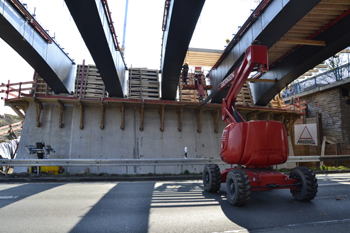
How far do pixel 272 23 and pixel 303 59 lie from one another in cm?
404

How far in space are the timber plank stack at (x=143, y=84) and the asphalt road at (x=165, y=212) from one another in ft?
31.5

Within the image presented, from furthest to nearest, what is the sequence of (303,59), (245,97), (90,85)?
1. (245,97)
2. (90,85)
3. (303,59)

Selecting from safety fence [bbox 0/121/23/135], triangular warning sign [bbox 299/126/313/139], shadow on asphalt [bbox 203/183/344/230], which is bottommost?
shadow on asphalt [bbox 203/183/344/230]

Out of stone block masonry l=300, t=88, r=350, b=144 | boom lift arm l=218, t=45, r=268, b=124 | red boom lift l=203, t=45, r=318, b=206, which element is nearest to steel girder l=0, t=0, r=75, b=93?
boom lift arm l=218, t=45, r=268, b=124

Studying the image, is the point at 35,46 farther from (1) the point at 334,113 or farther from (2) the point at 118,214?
(1) the point at 334,113

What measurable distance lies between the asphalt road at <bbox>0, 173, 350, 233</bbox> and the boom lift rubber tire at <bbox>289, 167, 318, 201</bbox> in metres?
0.17

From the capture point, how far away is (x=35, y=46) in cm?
934

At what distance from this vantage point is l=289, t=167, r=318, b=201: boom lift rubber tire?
4902 mm

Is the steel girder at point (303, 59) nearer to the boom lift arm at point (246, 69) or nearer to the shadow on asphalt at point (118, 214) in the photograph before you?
the boom lift arm at point (246, 69)

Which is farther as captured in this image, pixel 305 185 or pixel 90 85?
pixel 90 85

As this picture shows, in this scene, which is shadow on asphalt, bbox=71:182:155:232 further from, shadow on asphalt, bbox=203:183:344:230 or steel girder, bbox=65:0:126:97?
steel girder, bbox=65:0:126:97

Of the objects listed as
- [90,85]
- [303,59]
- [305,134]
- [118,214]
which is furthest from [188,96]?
[118,214]

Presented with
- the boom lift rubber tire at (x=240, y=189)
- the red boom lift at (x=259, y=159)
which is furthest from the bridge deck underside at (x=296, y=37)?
the boom lift rubber tire at (x=240, y=189)

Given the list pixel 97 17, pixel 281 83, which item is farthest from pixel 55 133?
pixel 281 83
